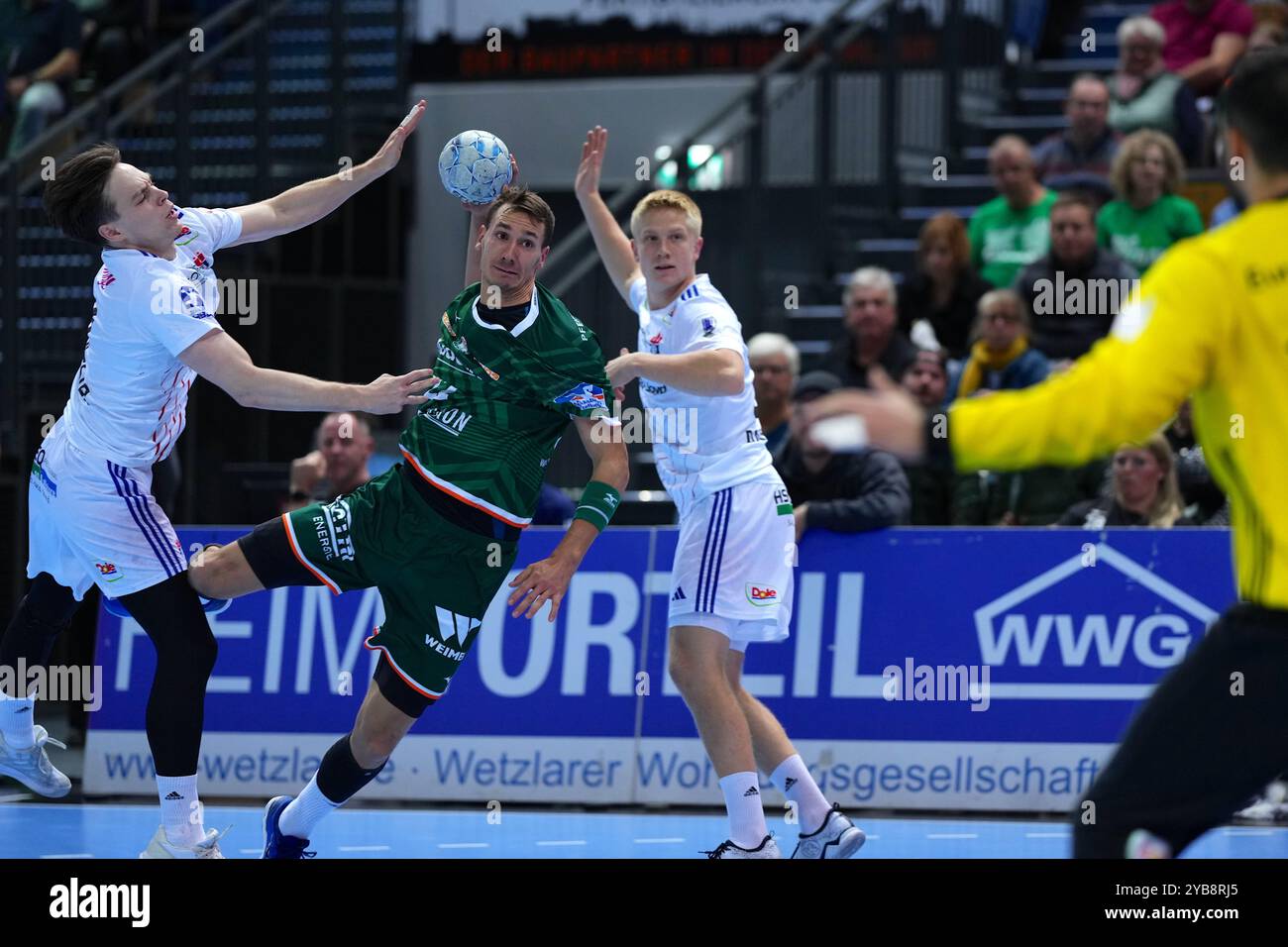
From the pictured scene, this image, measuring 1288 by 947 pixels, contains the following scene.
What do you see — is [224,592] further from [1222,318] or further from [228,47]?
[228,47]

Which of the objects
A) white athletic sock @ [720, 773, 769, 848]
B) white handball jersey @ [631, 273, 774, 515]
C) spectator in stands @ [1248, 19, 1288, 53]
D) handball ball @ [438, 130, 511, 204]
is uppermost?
spectator in stands @ [1248, 19, 1288, 53]

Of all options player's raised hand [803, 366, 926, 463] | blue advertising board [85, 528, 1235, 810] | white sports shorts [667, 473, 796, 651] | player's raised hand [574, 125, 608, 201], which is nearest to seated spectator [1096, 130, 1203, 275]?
blue advertising board [85, 528, 1235, 810]

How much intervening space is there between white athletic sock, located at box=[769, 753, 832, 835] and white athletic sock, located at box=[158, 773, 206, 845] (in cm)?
228

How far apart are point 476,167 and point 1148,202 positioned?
626 centimetres

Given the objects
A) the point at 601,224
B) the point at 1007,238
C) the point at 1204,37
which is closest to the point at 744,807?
the point at 601,224

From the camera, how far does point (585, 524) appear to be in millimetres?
6324

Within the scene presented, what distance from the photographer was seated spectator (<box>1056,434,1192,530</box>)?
30.9 ft

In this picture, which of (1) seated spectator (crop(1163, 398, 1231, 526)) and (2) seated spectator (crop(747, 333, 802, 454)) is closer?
(1) seated spectator (crop(1163, 398, 1231, 526))

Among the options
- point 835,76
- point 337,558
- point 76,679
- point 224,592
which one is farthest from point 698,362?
point 835,76

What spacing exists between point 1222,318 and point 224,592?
156 inches

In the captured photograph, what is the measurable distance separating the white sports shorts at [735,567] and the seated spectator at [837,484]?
212 cm

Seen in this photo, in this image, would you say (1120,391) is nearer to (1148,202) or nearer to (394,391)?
(394,391)

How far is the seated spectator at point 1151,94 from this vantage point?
12508 millimetres

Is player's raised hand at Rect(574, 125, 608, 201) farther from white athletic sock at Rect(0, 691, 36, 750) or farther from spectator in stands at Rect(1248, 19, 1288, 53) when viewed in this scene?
spectator in stands at Rect(1248, 19, 1288, 53)
